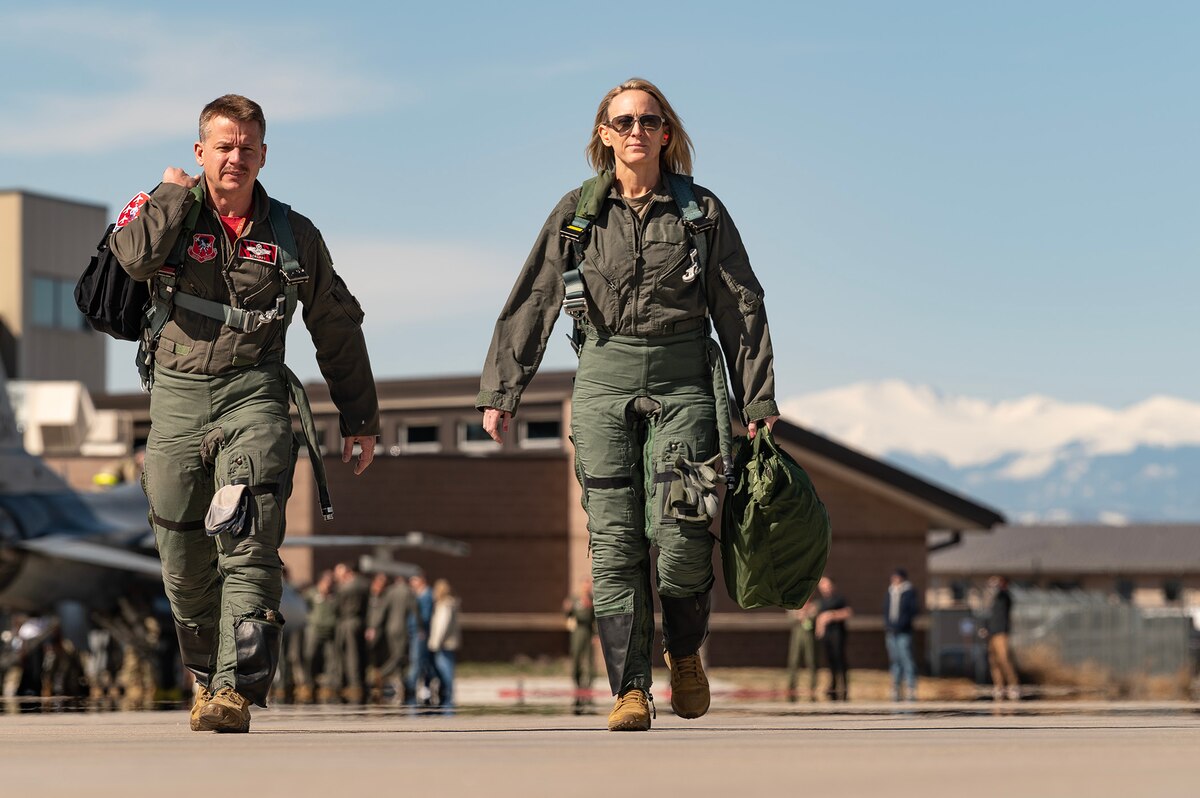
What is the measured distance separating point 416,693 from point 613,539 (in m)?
17.7

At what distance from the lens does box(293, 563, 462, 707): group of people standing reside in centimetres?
2328

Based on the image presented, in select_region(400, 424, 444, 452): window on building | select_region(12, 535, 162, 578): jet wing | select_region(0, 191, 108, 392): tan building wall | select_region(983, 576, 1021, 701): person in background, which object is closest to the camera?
select_region(12, 535, 162, 578): jet wing

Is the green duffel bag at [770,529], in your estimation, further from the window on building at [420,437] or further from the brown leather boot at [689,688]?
the window on building at [420,437]

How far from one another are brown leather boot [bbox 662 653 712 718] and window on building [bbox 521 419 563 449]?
36.7m

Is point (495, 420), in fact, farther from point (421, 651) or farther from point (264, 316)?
point (421, 651)

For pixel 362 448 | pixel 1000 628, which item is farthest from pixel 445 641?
pixel 362 448

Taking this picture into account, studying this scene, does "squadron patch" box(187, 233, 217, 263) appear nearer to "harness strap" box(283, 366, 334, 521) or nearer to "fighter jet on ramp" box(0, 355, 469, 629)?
"harness strap" box(283, 366, 334, 521)

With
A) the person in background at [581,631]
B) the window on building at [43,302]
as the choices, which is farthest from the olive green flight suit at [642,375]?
the window on building at [43,302]

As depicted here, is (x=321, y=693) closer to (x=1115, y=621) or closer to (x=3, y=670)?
(x=3, y=670)

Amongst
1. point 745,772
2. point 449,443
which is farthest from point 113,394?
point 745,772

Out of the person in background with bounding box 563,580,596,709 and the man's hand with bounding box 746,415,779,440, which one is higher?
the man's hand with bounding box 746,415,779,440

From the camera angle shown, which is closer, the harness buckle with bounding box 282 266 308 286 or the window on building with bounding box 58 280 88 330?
the harness buckle with bounding box 282 266 308 286

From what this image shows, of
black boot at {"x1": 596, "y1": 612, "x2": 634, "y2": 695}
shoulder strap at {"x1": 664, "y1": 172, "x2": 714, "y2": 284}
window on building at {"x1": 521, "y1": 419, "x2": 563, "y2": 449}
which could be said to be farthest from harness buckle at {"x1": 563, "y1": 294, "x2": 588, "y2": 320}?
window on building at {"x1": 521, "y1": 419, "x2": 563, "y2": 449}

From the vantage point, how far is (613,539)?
23.2 ft
